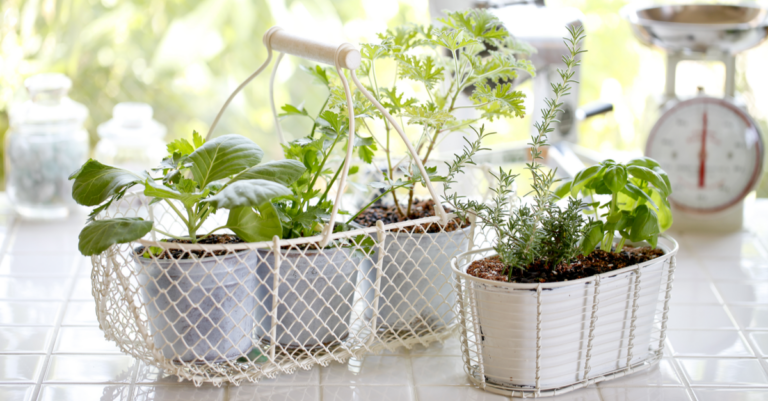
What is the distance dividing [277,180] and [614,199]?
1.30 feet

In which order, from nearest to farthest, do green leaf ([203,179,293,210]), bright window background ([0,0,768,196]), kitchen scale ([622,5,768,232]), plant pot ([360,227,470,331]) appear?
green leaf ([203,179,293,210]) → plant pot ([360,227,470,331]) → kitchen scale ([622,5,768,232]) → bright window background ([0,0,768,196])

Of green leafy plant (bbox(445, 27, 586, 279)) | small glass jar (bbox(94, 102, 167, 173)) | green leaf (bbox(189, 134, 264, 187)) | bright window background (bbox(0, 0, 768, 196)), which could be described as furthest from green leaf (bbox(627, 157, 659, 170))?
bright window background (bbox(0, 0, 768, 196))

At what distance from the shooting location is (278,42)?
0.85 metres

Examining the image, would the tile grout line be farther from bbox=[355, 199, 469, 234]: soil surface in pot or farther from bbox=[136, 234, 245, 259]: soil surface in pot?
bbox=[355, 199, 469, 234]: soil surface in pot

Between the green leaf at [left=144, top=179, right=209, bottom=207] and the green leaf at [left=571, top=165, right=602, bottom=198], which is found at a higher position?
the green leaf at [left=144, top=179, right=209, bottom=207]

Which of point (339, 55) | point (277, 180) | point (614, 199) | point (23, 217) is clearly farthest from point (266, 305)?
point (23, 217)

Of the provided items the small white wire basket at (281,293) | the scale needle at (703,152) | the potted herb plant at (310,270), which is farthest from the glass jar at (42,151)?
the scale needle at (703,152)

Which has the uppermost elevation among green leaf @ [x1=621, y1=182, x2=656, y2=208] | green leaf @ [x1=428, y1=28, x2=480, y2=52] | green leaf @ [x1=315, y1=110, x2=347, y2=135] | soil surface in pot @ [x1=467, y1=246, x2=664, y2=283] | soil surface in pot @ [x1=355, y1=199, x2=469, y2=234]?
green leaf @ [x1=428, y1=28, x2=480, y2=52]

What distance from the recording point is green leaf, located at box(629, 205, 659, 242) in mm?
770

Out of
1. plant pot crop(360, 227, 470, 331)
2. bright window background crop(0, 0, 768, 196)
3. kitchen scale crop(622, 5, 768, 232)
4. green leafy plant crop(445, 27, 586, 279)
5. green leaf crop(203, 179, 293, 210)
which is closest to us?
green leaf crop(203, 179, 293, 210)

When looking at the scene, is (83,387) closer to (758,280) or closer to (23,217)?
(23,217)

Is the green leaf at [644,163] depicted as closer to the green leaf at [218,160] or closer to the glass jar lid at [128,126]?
the green leaf at [218,160]

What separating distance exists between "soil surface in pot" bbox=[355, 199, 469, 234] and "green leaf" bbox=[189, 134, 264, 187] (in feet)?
0.67

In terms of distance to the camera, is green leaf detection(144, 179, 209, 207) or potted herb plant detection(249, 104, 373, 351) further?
potted herb plant detection(249, 104, 373, 351)
